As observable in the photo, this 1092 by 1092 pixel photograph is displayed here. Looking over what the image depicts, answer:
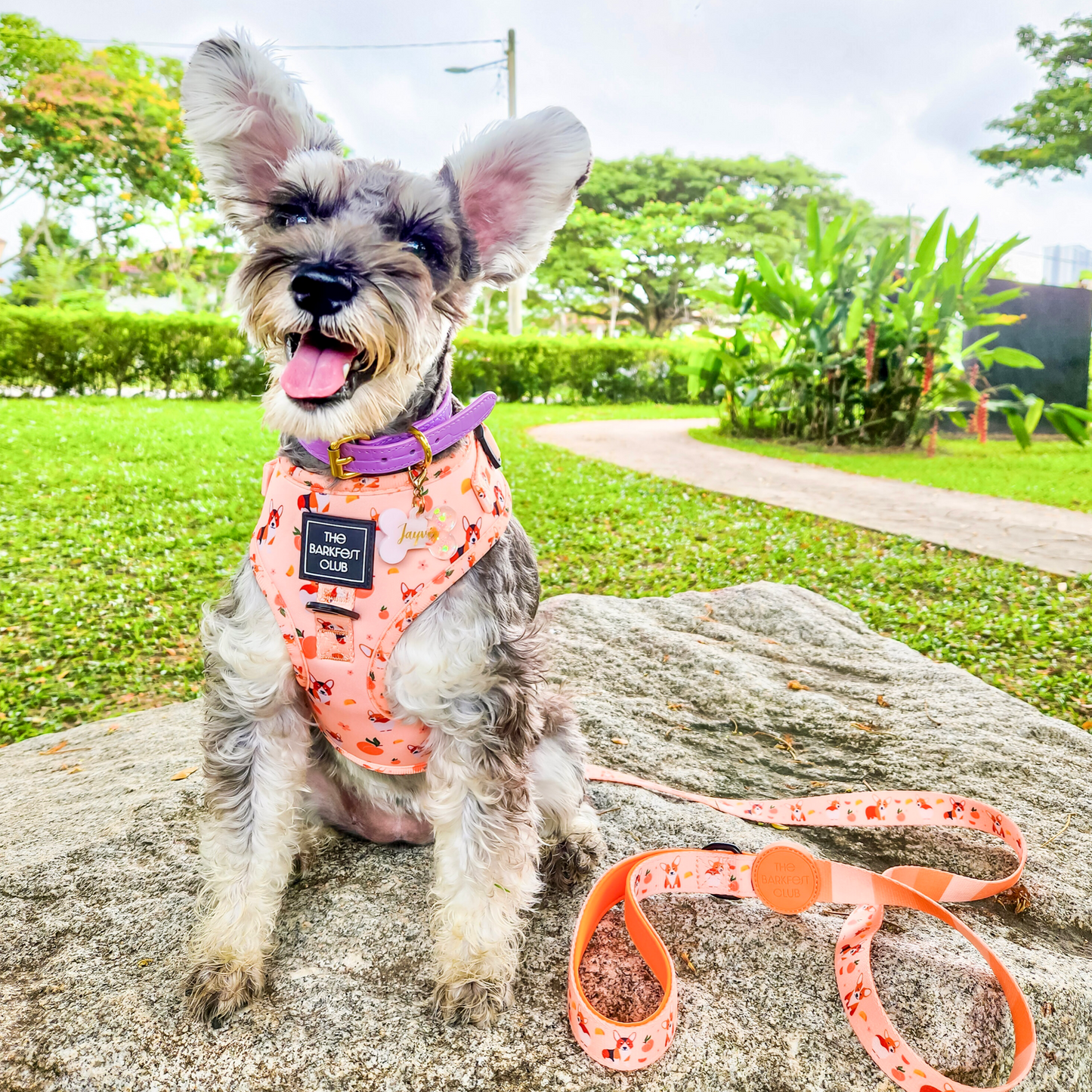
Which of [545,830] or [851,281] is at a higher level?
[851,281]

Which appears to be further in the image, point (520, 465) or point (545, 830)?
point (520, 465)

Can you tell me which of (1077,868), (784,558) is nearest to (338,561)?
(1077,868)

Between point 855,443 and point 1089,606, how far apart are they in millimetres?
7976

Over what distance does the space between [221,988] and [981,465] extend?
13023mm

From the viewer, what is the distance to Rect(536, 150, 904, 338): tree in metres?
37.0

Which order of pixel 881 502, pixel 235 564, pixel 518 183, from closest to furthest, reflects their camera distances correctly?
pixel 518 183 < pixel 235 564 < pixel 881 502

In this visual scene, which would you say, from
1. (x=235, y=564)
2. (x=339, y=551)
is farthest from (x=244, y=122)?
(x=235, y=564)

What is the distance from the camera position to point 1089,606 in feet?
20.1

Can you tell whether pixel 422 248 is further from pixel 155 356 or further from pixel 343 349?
pixel 155 356

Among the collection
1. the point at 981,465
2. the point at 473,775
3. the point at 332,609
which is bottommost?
the point at 473,775

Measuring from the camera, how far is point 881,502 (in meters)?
9.66

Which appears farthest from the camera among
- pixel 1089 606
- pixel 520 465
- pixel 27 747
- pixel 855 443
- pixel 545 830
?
pixel 855 443

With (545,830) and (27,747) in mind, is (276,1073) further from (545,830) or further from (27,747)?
(27,747)

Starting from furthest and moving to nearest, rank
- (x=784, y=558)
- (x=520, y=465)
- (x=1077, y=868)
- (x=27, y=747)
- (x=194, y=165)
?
(x=520, y=465), (x=784, y=558), (x=27, y=747), (x=1077, y=868), (x=194, y=165)
